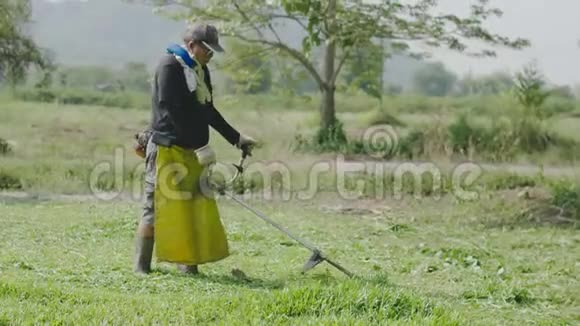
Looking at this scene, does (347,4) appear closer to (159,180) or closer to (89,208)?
(89,208)

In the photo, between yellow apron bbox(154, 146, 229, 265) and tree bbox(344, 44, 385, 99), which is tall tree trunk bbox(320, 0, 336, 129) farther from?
yellow apron bbox(154, 146, 229, 265)

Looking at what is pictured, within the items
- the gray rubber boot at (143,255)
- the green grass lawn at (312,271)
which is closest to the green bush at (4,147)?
the green grass lawn at (312,271)

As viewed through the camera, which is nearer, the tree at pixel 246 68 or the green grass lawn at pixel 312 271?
the green grass lawn at pixel 312 271

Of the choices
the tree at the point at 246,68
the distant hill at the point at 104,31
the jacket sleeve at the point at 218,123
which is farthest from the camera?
the distant hill at the point at 104,31

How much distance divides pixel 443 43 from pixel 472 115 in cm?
172

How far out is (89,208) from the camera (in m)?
11.3

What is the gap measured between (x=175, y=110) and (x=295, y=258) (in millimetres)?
1963

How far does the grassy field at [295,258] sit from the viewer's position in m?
5.27

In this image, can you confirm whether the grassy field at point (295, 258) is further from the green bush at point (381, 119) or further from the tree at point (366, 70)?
the green bush at point (381, 119)

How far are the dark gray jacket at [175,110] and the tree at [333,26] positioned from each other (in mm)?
8640

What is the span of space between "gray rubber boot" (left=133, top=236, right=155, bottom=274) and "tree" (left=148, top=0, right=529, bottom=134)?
8906mm

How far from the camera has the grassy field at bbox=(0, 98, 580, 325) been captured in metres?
5.27

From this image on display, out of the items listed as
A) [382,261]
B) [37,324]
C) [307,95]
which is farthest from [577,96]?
[37,324]

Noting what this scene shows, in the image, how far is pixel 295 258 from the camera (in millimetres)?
7809
